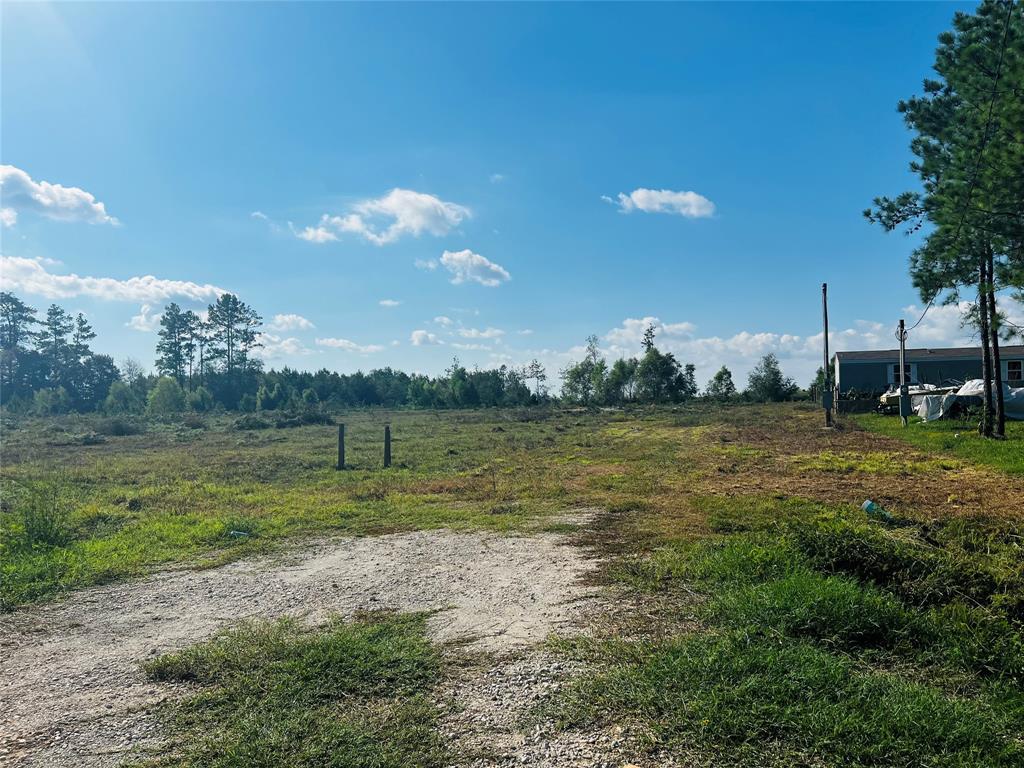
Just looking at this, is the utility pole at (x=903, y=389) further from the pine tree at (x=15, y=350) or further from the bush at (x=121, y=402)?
the pine tree at (x=15, y=350)

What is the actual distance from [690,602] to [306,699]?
3.05 metres

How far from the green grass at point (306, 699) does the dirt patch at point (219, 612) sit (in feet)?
0.78

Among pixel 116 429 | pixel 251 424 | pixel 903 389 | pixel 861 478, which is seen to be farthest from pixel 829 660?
pixel 116 429

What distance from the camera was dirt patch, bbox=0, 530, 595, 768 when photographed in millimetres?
3701

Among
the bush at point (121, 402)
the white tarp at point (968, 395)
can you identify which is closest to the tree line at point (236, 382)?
the bush at point (121, 402)

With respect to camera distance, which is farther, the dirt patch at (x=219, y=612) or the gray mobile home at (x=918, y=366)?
the gray mobile home at (x=918, y=366)

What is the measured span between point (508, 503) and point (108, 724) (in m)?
7.24

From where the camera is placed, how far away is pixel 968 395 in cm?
2320

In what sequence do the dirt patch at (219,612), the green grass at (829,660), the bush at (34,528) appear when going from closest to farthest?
the green grass at (829,660), the dirt patch at (219,612), the bush at (34,528)

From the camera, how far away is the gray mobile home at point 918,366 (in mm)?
43312

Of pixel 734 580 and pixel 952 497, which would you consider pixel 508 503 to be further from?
pixel 952 497

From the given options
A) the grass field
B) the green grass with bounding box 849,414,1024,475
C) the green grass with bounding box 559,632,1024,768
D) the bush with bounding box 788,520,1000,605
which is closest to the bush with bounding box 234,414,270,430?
the grass field

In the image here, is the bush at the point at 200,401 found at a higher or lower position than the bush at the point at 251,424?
higher

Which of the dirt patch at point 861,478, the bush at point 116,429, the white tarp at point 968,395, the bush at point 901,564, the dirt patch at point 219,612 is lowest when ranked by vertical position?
the dirt patch at point 219,612
